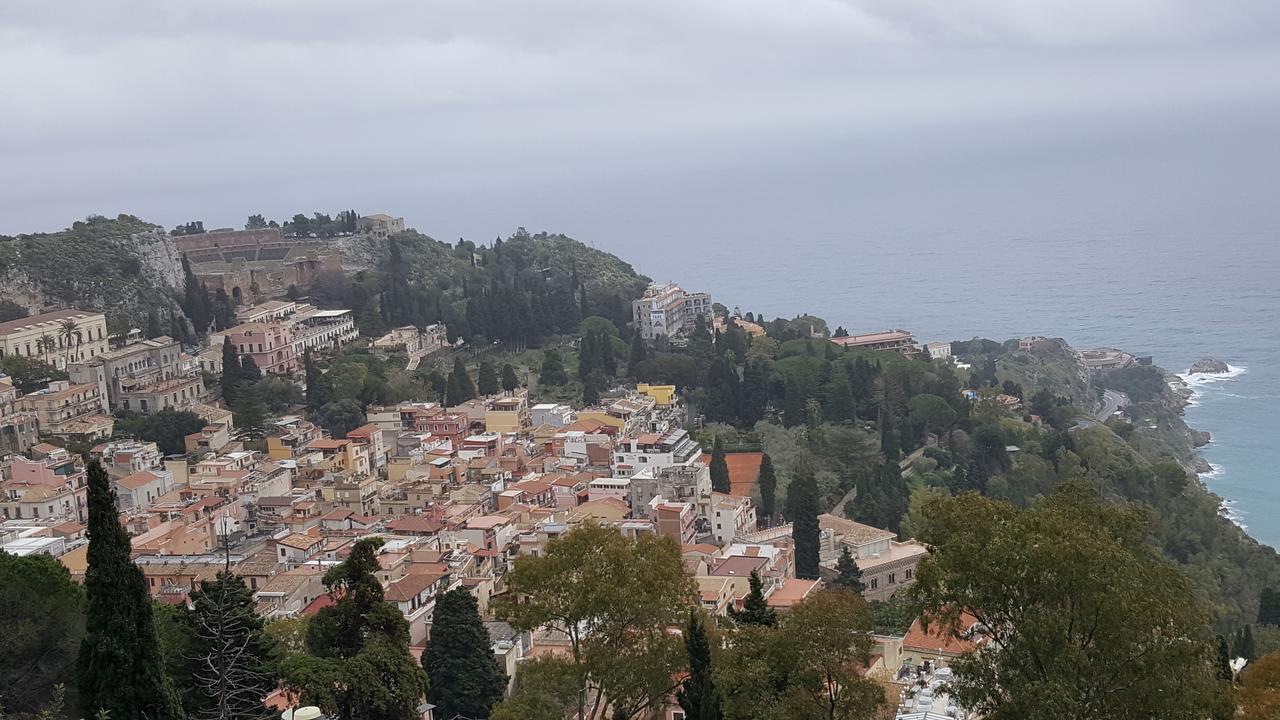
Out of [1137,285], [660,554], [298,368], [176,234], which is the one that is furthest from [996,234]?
[660,554]

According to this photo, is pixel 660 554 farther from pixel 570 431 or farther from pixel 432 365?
pixel 432 365

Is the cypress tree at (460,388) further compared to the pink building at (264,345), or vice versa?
the pink building at (264,345)

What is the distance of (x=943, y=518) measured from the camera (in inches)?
430

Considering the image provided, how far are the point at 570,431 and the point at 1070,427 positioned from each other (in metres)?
17.0

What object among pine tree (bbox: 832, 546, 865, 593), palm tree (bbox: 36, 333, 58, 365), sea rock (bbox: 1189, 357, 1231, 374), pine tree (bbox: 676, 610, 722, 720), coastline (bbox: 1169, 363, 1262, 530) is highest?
palm tree (bbox: 36, 333, 58, 365)

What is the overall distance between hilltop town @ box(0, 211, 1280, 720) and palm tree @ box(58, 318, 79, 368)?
15cm

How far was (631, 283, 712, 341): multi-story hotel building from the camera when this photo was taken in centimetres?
4966

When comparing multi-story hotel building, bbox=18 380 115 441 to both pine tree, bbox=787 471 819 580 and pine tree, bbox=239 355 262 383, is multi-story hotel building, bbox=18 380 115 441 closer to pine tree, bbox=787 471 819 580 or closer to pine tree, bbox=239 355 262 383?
pine tree, bbox=239 355 262 383

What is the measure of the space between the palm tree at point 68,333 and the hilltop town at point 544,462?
15 cm

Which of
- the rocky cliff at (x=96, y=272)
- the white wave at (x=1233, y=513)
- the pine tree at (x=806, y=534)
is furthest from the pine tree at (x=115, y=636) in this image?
the rocky cliff at (x=96, y=272)

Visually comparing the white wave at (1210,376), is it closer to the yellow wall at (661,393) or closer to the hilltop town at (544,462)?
the hilltop town at (544,462)

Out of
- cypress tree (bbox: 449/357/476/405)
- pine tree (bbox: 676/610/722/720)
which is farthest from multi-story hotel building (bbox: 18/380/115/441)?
pine tree (bbox: 676/610/722/720)

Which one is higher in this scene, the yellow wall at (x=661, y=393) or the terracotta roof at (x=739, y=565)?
the yellow wall at (x=661, y=393)

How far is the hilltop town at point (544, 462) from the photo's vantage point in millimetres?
13688
